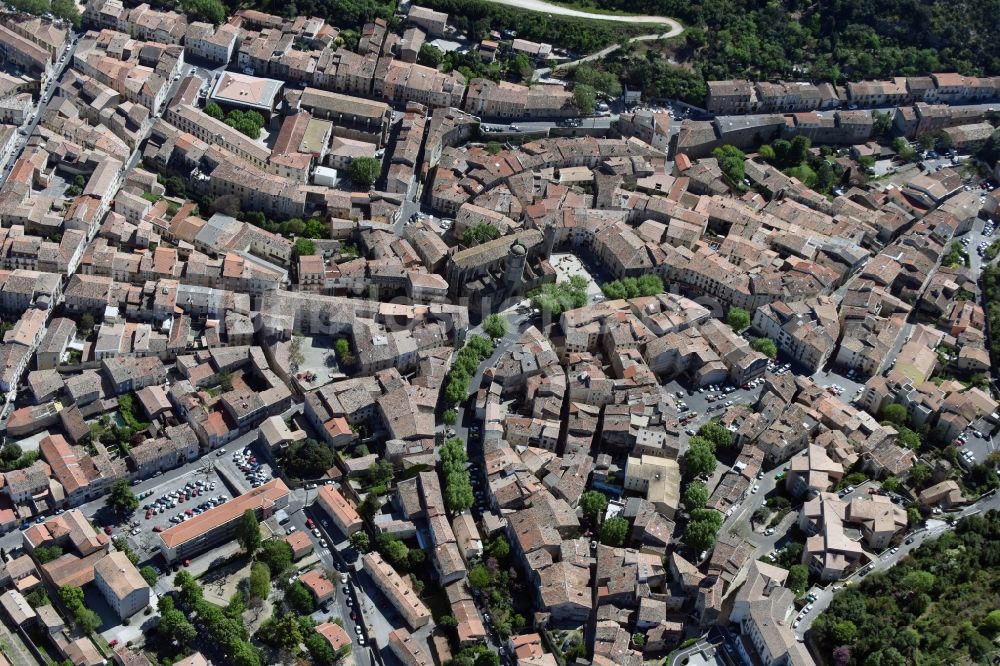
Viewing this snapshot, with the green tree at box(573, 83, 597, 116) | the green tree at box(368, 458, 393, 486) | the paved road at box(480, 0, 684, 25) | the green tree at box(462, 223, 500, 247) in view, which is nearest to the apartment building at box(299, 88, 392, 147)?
the green tree at box(462, 223, 500, 247)

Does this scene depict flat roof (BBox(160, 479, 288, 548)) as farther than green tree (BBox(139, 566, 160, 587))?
Yes

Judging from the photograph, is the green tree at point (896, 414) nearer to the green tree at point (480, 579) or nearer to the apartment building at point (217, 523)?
the green tree at point (480, 579)

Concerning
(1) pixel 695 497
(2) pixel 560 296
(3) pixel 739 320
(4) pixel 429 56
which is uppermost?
(4) pixel 429 56

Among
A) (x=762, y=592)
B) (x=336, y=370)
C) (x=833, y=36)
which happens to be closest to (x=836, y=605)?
(x=762, y=592)

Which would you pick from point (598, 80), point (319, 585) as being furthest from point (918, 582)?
point (598, 80)

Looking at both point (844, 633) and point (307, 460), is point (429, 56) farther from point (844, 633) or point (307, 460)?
point (844, 633)

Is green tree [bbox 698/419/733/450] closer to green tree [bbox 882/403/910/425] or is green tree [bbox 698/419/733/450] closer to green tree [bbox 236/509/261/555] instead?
green tree [bbox 882/403/910/425]

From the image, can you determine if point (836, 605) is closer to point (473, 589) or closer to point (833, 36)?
point (473, 589)
